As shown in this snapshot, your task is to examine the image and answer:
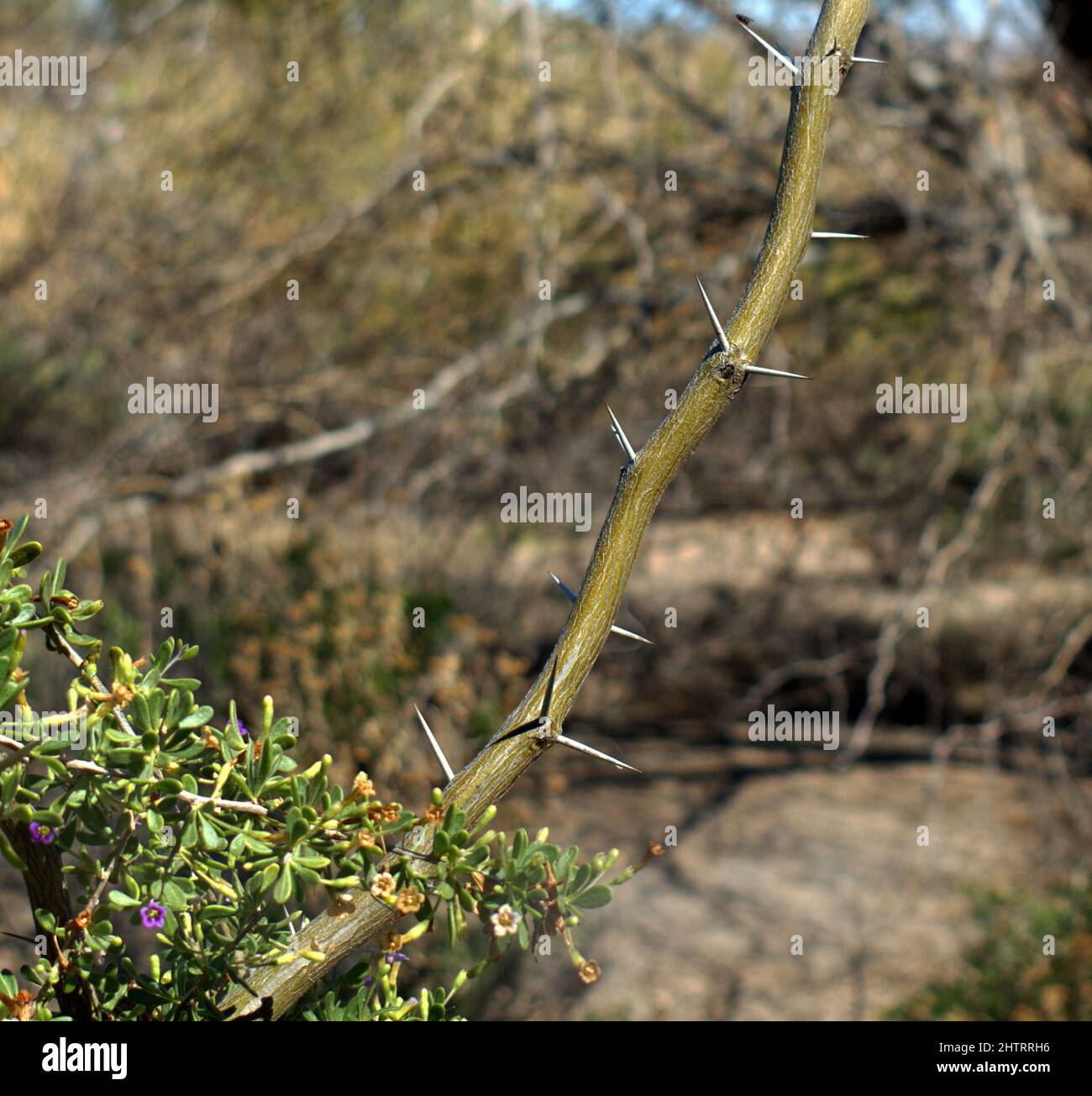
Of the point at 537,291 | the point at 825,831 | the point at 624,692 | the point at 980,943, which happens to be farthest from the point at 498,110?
the point at 980,943

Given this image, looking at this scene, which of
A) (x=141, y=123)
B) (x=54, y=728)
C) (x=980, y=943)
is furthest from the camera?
(x=141, y=123)

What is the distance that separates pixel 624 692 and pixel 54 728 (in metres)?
4.45

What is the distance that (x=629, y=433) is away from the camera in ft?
15.3

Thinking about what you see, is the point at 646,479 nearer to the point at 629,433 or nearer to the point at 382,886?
the point at 382,886

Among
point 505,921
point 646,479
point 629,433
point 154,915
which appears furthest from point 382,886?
point 629,433

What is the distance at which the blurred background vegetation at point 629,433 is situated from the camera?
3.93 meters

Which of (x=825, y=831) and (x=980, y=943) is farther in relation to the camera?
(x=825, y=831)

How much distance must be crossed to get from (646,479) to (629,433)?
360 cm

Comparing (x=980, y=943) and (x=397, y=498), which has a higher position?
(x=397, y=498)

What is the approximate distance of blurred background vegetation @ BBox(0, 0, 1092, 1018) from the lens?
3.93 m

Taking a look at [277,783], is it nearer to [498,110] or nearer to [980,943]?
[980,943]

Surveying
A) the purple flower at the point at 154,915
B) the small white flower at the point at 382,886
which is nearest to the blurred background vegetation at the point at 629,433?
the purple flower at the point at 154,915

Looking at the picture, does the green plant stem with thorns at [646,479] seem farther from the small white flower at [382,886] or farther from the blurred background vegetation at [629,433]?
the blurred background vegetation at [629,433]
